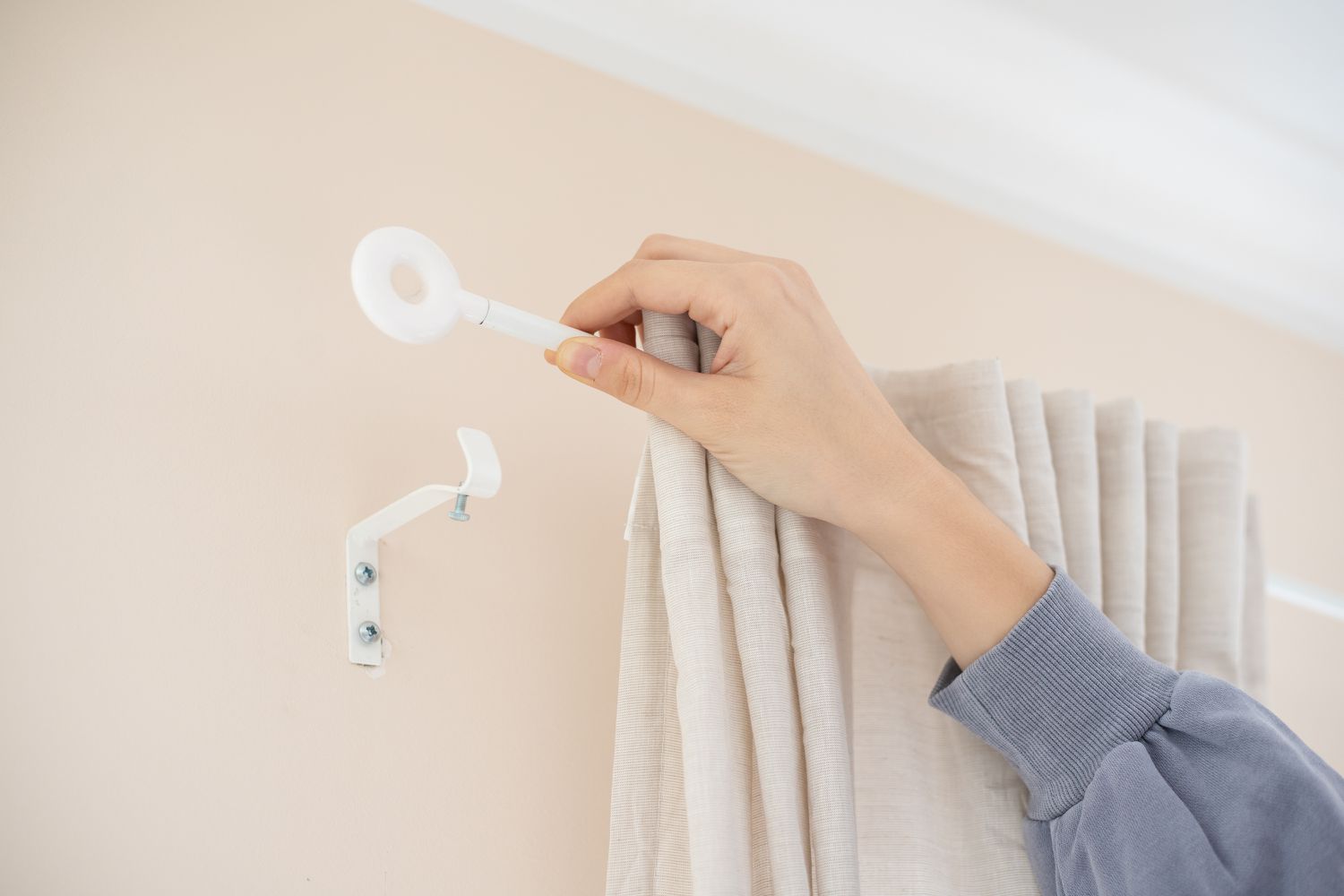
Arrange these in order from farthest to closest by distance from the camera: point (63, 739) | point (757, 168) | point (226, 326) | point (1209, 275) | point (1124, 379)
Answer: point (1209, 275)
point (1124, 379)
point (757, 168)
point (226, 326)
point (63, 739)

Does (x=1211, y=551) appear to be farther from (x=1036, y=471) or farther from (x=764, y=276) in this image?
(x=764, y=276)

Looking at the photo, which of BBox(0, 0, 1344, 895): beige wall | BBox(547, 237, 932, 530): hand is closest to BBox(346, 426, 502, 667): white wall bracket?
BBox(0, 0, 1344, 895): beige wall

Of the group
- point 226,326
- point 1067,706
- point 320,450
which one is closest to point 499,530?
point 320,450

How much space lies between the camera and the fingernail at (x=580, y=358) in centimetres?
69

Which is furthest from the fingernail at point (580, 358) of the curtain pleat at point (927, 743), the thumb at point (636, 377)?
the curtain pleat at point (927, 743)

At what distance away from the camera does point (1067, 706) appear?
738mm

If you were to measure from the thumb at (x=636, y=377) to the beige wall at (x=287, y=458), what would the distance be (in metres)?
0.21

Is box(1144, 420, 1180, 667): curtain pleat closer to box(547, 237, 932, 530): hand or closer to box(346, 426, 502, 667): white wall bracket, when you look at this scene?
box(547, 237, 932, 530): hand

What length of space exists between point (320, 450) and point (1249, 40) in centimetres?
117

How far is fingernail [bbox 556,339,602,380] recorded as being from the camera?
690mm

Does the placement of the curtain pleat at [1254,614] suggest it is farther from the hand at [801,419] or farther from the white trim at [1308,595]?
the hand at [801,419]

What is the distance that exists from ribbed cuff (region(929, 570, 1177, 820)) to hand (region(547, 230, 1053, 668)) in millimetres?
21

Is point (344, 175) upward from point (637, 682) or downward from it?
upward

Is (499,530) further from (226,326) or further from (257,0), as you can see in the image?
(257,0)
